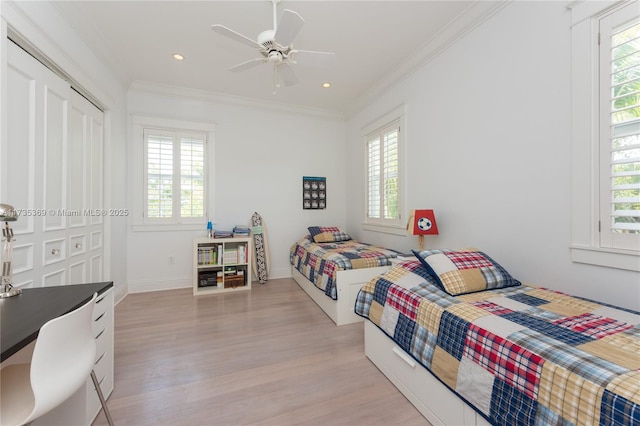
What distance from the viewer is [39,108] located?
1927 mm

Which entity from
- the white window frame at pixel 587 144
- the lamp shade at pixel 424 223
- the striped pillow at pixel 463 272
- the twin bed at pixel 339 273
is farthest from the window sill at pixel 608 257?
the twin bed at pixel 339 273

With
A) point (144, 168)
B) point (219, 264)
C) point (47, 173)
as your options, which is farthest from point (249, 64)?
point (219, 264)

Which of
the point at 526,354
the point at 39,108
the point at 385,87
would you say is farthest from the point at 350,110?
the point at 526,354

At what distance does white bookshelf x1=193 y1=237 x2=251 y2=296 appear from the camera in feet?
12.2

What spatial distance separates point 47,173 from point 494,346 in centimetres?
313

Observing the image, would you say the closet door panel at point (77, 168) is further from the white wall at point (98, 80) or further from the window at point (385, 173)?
the window at point (385, 173)

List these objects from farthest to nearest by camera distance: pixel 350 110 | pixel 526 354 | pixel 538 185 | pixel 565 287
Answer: pixel 350 110, pixel 538 185, pixel 565 287, pixel 526 354

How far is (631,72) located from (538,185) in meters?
0.75

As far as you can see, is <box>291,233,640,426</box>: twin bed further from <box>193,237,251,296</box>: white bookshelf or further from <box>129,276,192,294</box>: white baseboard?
<box>129,276,192,294</box>: white baseboard

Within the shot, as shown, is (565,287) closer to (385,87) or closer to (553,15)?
(553,15)

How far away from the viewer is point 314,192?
4688 mm

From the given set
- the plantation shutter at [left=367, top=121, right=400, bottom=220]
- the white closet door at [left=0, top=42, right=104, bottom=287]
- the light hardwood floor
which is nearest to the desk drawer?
the light hardwood floor

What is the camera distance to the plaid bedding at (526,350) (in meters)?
0.83

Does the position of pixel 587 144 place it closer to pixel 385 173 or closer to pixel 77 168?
pixel 385 173
